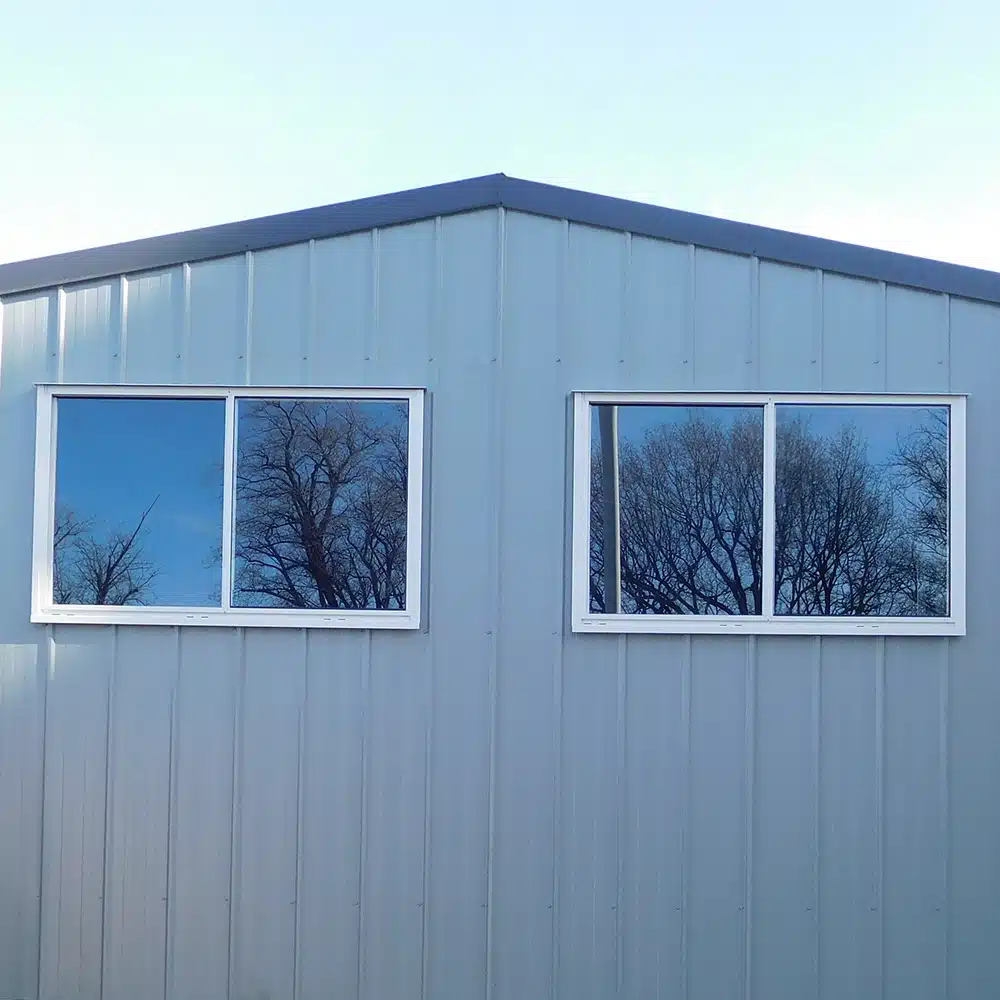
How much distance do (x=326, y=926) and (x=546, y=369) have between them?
8.36 ft

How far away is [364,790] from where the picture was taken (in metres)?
4.21

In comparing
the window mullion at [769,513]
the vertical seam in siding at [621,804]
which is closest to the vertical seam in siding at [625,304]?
the window mullion at [769,513]

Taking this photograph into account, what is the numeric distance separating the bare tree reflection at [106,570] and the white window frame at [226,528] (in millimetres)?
36

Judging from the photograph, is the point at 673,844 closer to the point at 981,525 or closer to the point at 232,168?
the point at 981,525

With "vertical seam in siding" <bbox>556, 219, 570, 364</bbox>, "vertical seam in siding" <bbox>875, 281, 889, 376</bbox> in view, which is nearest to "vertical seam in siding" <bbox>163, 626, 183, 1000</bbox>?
"vertical seam in siding" <bbox>556, 219, 570, 364</bbox>

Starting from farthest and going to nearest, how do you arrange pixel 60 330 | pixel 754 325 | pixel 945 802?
pixel 60 330, pixel 754 325, pixel 945 802

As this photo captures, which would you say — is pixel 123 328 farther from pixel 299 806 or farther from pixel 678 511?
pixel 678 511

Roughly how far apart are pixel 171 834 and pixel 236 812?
297mm

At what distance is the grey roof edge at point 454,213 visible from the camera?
166 inches

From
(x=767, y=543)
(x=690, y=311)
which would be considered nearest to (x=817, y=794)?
(x=767, y=543)

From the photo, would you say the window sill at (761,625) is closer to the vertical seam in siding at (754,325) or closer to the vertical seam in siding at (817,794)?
the vertical seam in siding at (817,794)

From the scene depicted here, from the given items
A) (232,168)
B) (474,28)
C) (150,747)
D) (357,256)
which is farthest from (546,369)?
(232,168)

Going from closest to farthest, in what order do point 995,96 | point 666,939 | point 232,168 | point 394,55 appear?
1. point 666,939
2. point 995,96
3. point 394,55
4. point 232,168

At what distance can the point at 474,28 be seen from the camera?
7703 millimetres
